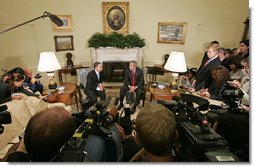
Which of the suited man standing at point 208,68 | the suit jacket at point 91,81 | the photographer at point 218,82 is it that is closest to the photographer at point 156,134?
the photographer at point 218,82

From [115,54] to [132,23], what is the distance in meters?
1.11

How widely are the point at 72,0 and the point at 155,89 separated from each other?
12.3ft

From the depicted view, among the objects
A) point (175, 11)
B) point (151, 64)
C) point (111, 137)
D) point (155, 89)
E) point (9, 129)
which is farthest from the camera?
point (151, 64)

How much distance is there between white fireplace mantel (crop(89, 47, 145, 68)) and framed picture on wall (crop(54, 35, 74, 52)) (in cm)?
71

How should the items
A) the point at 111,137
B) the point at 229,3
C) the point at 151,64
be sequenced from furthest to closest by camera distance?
the point at 151,64 < the point at 229,3 < the point at 111,137

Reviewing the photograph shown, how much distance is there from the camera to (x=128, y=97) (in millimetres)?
3910

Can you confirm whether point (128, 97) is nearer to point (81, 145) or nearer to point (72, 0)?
point (81, 145)

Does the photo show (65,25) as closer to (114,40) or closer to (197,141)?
(114,40)

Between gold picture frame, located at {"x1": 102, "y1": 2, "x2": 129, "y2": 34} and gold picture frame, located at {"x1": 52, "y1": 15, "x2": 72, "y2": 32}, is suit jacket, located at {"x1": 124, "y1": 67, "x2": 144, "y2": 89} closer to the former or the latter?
gold picture frame, located at {"x1": 102, "y1": 2, "x2": 129, "y2": 34}

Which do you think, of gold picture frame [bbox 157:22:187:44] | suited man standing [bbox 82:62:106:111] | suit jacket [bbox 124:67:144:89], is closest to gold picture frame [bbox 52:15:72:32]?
suited man standing [bbox 82:62:106:111]

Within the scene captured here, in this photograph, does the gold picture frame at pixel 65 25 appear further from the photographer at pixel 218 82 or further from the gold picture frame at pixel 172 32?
the photographer at pixel 218 82

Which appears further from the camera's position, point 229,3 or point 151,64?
point 151,64

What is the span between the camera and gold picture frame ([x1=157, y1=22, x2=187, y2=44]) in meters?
5.25

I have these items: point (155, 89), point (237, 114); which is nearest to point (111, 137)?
point (237, 114)
